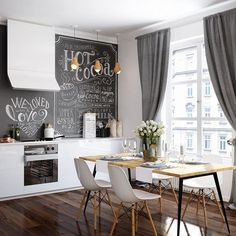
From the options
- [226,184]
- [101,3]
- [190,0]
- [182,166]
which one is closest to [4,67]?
[101,3]

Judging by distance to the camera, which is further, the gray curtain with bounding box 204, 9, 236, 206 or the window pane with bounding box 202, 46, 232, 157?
the window pane with bounding box 202, 46, 232, 157

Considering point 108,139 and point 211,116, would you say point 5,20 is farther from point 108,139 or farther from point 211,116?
point 211,116

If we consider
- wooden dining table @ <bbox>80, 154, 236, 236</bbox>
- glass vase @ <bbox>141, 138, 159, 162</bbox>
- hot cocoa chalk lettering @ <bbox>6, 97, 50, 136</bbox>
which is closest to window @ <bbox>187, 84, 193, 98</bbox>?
glass vase @ <bbox>141, 138, 159, 162</bbox>

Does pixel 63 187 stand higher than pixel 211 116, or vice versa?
pixel 211 116

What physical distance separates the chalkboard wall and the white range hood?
26 centimetres

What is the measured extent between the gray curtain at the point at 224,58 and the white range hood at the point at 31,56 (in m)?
2.54

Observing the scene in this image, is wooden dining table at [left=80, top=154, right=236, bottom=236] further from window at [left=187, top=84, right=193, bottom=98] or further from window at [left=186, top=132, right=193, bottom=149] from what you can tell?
window at [left=187, top=84, right=193, bottom=98]

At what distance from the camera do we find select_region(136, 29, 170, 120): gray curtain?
18.1ft

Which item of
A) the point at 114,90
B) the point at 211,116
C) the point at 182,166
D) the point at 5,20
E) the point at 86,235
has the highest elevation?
the point at 5,20

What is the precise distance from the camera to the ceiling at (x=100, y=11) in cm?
457

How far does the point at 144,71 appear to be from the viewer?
19.3 ft

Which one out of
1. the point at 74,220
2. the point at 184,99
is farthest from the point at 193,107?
the point at 74,220

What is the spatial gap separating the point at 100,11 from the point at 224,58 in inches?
77.0

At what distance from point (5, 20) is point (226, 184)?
→ 4.27 meters
